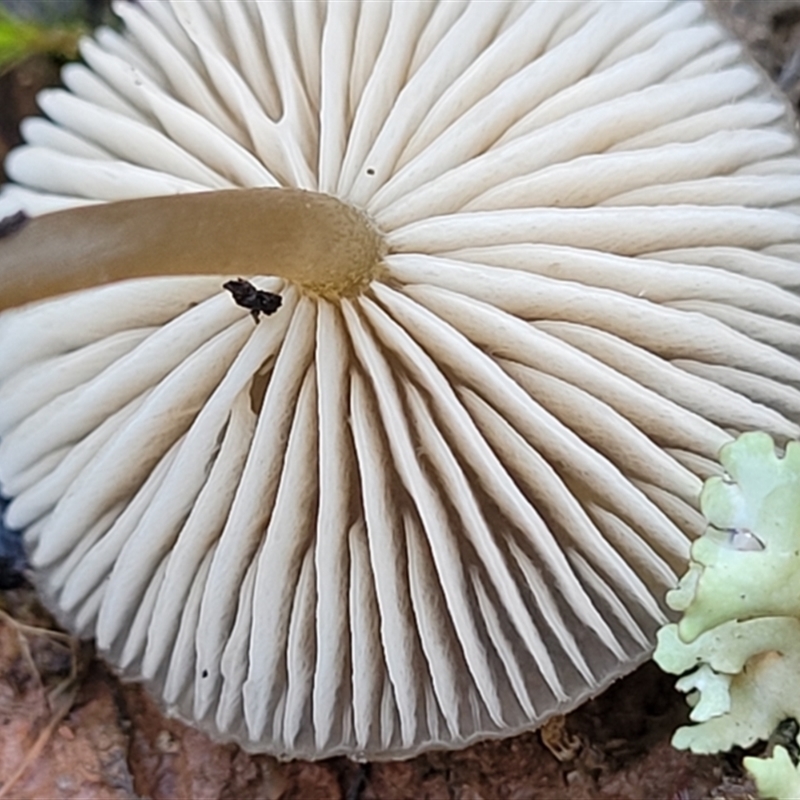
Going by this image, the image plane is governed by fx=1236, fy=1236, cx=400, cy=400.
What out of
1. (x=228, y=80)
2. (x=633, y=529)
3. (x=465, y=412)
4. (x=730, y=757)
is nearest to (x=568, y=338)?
(x=465, y=412)

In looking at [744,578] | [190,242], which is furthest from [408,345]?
[744,578]

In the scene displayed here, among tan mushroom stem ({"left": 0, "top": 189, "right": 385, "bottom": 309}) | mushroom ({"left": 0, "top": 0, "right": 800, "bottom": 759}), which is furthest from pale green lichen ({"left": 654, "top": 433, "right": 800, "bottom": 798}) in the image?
tan mushroom stem ({"left": 0, "top": 189, "right": 385, "bottom": 309})

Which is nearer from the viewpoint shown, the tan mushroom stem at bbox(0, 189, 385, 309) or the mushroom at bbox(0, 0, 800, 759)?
the tan mushroom stem at bbox(0, 189, 385, 309)

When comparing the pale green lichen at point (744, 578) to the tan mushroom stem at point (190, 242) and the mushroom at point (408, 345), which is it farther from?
the tan mushroom stem at point (190, 242)

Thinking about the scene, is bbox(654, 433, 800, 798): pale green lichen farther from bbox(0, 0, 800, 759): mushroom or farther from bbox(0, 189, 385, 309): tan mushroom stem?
bbox(0, 189, 385, 309): tan mushroom stem

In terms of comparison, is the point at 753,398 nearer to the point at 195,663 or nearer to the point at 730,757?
the point at 730,757

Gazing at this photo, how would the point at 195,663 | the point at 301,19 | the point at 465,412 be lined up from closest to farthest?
the point at 465,412 → the point at 301,19 → the point at 195,663
